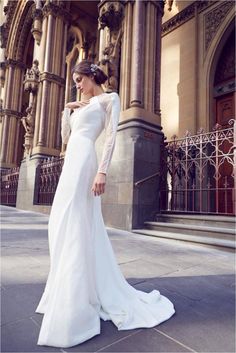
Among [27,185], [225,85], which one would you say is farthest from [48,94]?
[225,85]

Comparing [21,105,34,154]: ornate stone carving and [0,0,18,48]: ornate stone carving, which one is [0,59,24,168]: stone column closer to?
[0,0,18,48]: ornate stone carving

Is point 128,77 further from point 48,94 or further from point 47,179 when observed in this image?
point 48,94

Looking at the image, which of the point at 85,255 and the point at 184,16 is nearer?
the point at 85,255

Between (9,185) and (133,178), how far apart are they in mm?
9734

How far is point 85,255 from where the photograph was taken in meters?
1.59

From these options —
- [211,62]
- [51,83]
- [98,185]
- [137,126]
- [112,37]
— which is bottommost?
[98,185]

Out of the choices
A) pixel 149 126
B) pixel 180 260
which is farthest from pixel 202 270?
pixel 149 126

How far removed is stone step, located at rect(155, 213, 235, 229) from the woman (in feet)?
10.6

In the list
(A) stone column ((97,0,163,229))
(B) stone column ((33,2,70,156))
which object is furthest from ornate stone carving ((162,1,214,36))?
(B) stone column ((33,2,70,156))

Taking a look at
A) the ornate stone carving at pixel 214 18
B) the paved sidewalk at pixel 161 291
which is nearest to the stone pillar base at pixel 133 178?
the paved sidewalk at pixel 161 291

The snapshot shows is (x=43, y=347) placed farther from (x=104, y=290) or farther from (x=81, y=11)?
(x=81, y=11)

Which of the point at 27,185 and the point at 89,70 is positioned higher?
the point at 89,70

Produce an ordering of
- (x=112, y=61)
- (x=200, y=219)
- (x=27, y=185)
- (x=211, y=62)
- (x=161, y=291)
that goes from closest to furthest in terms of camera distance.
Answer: (x=161, y=291) < (x=200, y=219) < (x=112, y=61) < (x=211, y=62) < (x=27, y=185)

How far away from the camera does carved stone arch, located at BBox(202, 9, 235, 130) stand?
930 centimetres
